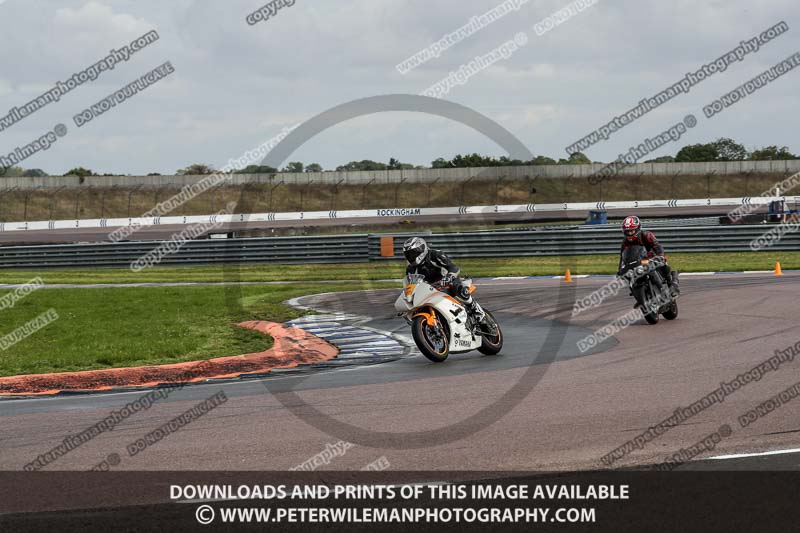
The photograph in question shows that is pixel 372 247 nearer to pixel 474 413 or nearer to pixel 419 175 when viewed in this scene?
pixel 474 413

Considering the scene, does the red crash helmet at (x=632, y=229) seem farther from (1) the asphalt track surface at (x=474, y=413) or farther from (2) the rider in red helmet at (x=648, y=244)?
(1) the asphalt track surface at (x=474, y=413)

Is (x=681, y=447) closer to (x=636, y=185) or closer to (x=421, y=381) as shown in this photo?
(x=421, y=381)

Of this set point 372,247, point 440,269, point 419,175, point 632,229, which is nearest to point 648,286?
point 632,229

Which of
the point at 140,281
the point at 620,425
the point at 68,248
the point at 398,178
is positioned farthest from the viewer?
the point at 398,178

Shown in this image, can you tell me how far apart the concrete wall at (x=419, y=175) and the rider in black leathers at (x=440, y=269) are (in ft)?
220

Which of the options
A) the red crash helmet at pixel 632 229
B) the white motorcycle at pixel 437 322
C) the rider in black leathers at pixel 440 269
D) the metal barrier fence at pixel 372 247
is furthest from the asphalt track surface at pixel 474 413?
the metal barrier fence at pixel 372 247

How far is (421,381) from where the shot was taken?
1092 cm

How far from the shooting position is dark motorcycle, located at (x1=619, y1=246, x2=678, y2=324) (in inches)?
643

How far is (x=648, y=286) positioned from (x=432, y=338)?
5.47 m

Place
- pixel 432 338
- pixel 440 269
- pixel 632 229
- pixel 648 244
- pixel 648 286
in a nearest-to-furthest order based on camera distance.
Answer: pixel 432 338 → pixel 440 269 → pixel 648 286 → pixel 632 229 → pixel 648 244

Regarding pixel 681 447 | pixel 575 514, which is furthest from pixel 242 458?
pixel 681 447

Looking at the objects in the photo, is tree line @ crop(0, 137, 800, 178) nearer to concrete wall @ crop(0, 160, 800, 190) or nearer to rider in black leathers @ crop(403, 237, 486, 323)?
concrete wall @ crop(0, 160, 800, 190)

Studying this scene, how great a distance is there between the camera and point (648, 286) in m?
16.6

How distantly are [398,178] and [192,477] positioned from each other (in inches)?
3009
